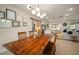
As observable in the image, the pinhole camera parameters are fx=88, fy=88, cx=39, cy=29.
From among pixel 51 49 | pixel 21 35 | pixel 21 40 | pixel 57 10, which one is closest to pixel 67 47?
pixel 51 49

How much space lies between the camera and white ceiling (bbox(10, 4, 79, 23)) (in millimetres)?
1848

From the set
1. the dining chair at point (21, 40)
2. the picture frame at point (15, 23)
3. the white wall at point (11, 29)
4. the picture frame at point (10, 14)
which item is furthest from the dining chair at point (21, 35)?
the picture frame at point (10, 14)

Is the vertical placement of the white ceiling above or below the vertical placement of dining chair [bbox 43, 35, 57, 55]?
above

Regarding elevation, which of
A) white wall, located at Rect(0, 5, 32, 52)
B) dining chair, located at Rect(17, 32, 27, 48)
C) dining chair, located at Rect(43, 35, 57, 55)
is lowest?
dining chair, located at Rect(43, 35, 57, 55)

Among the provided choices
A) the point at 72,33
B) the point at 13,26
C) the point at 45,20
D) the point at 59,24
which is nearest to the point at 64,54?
the point at 72,33

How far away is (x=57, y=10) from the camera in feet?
6.53

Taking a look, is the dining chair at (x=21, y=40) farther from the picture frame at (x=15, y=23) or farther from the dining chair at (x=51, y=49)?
the dining chair at (x=51, y=49)

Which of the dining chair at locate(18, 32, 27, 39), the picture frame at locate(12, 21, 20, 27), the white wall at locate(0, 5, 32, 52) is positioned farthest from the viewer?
the dining chair at locate(18, 32, 27, 39)

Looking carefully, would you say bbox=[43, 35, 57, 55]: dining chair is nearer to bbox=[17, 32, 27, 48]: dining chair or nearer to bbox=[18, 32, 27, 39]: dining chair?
bbox=[17, 32, 27, 48]: dining chair

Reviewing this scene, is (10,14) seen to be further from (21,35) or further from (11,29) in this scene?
(21,35)

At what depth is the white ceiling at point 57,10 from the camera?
72.8 inches

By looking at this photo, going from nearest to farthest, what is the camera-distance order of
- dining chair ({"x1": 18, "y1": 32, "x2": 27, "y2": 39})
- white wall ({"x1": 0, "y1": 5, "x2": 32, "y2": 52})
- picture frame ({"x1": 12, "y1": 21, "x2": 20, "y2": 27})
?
1. white wall ({"x1": 0, "y1": 5, "x2": 32, "y2": 52})
2. picture frame ({"x1": 12, "y1": 21, "x2": 20, "y2": 27})
3. dining chair ({"x1": 18, "y1": 32, "x2": 27, "y2": 39})

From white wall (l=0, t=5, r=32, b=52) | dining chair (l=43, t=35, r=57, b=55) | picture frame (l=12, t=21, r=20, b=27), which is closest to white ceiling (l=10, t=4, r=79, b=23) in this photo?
white wall (l=0, t=5, r=32, b=52)

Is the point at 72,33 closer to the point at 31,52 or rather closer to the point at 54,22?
the point at 54,22
